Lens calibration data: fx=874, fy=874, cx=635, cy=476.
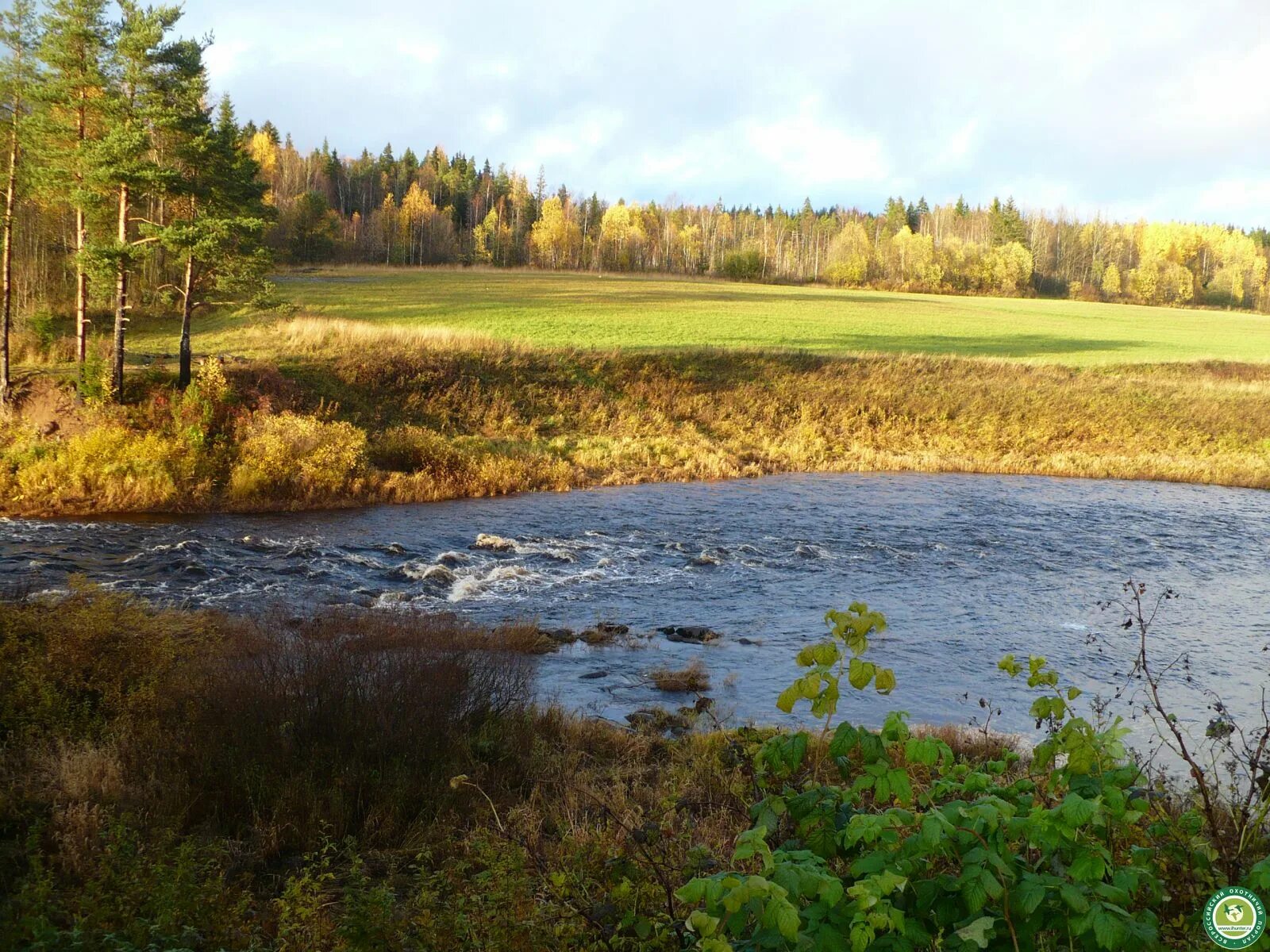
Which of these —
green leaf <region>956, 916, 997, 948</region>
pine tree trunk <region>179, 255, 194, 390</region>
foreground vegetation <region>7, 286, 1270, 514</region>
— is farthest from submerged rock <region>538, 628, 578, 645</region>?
pine tree trunk <region>179, 255, 194, 390</region>

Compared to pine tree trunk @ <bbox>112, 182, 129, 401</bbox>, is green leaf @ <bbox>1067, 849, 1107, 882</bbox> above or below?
below

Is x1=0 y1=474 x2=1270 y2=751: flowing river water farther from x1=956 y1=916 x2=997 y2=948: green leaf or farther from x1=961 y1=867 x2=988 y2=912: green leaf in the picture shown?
x1=956 y1=916 x2=997 y2=948: green leaf

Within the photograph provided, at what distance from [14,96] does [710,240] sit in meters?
110

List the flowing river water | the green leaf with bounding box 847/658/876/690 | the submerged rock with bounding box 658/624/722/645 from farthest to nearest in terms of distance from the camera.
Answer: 1. the submerged rock with bounding box 658/624/722/645
2. the flowing river water
3. the green leaf with bounding box 847/658/876/690

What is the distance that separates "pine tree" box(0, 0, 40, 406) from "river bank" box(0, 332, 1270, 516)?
1.91 metres

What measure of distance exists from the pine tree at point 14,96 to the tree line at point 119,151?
0.03 m

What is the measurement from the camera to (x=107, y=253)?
76.8 feet

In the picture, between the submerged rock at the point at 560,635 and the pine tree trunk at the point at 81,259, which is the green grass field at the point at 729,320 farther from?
the submerged rock at the point at 560,635

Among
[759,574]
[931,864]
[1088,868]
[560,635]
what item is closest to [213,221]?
[560,635]

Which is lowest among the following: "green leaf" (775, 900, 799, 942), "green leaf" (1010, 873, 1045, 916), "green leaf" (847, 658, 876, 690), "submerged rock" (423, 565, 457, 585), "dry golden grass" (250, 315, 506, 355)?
"submerged rock" (423, 565, 457, 585)

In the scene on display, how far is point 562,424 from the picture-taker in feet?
106

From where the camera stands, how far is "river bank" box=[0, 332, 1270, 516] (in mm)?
22656

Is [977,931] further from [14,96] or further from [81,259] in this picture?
[14,96]

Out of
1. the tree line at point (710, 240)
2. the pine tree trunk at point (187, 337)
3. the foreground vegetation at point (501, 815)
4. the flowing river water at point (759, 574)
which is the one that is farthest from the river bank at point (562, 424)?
the tree line at point (710, 240)
